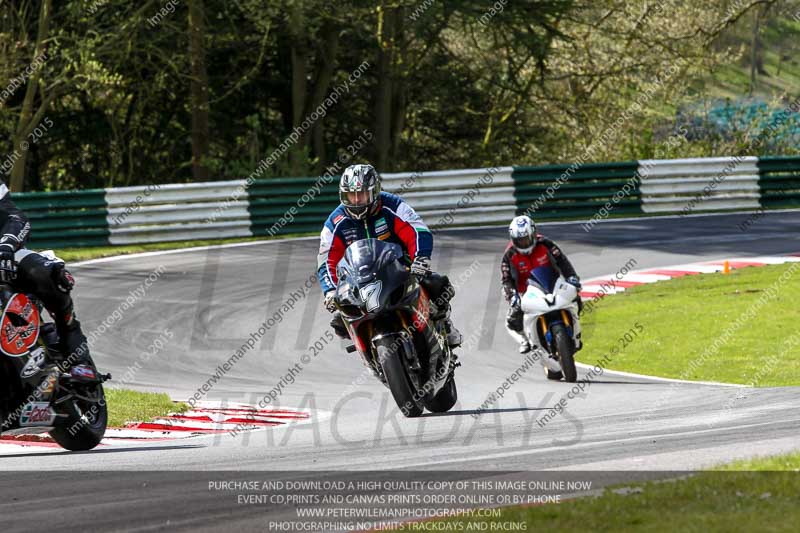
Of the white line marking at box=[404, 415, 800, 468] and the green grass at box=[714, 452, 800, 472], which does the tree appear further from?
the green grass at box=[714, 452, 800, 472]

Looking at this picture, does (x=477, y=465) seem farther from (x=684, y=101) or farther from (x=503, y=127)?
(x=684, y=101)

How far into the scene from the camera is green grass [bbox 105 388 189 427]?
10.5 m

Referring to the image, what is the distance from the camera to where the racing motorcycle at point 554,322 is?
44.5 ft

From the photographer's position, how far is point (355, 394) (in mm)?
12719

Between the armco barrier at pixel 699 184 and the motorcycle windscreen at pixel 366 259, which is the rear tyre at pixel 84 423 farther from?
the armco barrier at pixel 699 184

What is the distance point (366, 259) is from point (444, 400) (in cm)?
164

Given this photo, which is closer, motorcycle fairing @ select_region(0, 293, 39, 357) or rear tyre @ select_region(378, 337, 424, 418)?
motorcycle fairing @ select_region(0, 293, 39, 357)

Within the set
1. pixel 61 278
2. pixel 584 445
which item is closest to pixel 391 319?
pixel 584 445

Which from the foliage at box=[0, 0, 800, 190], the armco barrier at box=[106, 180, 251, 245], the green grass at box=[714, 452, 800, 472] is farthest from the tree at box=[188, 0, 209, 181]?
the green grass at box=[714, 452, 800, 472]

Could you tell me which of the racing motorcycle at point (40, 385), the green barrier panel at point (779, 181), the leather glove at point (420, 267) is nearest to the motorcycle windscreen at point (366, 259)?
the leather glove at point (420, 267)

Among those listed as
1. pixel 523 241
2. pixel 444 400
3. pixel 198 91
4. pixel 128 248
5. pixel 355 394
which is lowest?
pixel 128 248

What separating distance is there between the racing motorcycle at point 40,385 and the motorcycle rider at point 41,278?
0.05 metres

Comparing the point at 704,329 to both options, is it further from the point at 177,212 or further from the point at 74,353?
the point at 177,212

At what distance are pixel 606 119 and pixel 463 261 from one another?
45.1 feet
